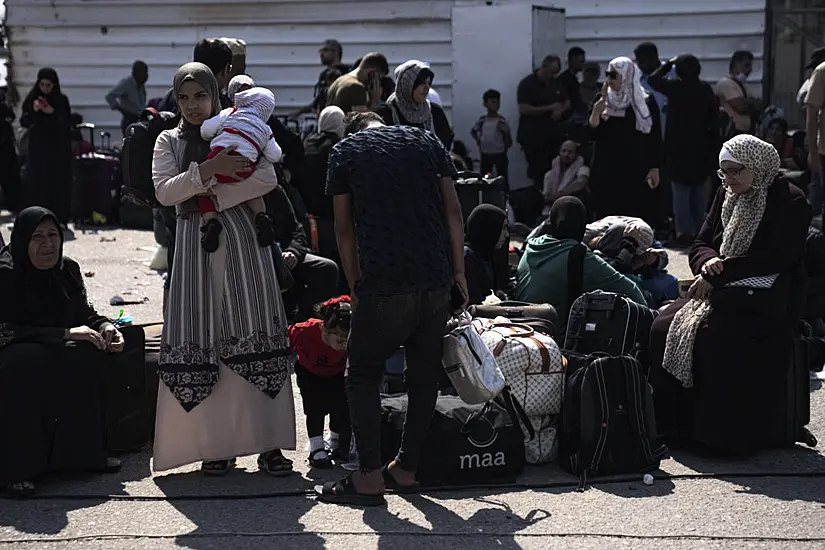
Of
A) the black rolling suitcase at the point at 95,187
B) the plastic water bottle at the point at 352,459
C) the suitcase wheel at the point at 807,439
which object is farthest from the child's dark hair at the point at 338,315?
the black rolling suitcase at the point at 95,187

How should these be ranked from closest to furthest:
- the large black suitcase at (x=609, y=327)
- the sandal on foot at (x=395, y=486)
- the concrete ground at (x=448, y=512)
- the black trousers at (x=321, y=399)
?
1. the concrete ground at (x=448, y=512)
2. the sandal on foot at (x=395, y=486)
3. the black trousers at (x=321, y=399)
4. the large black suitcase at (x=609, y=327)

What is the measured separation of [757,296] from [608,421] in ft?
2.91

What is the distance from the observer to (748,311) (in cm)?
568

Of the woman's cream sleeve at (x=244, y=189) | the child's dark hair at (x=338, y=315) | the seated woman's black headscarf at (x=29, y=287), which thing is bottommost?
the child's dark hair at (x=338, y=315)

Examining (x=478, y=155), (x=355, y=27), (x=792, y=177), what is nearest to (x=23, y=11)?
(x=355, y=27)

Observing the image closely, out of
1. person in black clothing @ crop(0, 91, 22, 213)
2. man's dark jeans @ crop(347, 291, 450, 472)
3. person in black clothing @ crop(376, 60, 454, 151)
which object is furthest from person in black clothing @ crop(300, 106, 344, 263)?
person in black clothing @ crop(0, 91, 22, 213)

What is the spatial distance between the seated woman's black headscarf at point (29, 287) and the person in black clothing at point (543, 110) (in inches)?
344

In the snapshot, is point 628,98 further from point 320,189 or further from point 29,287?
point 29,287

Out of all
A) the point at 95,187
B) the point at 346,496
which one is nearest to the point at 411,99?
the point at 346,496

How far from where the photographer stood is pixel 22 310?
550cm

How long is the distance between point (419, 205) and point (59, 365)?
176cm

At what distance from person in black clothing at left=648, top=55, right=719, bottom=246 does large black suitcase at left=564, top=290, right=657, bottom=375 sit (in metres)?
5.71

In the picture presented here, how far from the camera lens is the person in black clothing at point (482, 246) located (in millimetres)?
6691

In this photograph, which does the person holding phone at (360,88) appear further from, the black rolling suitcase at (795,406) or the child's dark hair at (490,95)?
the child's dark hair at (490,95)
